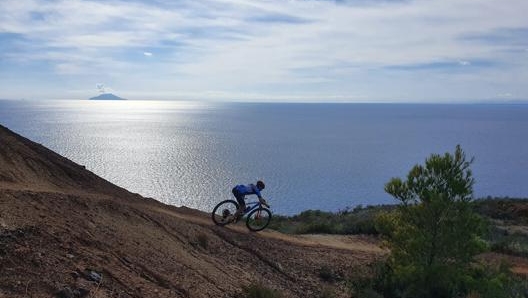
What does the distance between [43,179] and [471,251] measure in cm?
1177

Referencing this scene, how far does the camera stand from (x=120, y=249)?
9133 millimetres

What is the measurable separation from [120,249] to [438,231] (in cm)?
733

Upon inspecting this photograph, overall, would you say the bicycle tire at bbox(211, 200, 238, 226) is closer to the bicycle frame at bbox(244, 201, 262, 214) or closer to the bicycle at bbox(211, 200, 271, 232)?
the bicycle at bbox(211, 200, 271, 232)

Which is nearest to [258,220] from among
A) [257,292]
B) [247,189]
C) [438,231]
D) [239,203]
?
[239,203]

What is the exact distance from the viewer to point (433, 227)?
1169 centimetres

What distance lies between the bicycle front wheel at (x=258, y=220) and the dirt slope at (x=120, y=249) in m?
0.44

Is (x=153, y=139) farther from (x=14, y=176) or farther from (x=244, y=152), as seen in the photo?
(x=14, y=176)

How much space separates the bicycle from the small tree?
14.5 ft

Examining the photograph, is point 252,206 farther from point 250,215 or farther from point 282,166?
point 282,166

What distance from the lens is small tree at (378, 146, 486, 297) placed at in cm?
1140

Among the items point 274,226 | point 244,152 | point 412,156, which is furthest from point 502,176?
point 274,226

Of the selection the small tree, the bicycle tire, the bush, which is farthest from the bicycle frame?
the bush

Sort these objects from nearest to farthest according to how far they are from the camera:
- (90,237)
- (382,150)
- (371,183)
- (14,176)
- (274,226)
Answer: (90,237) → (14,176) → (274,226) → (371,183) → (382,150)

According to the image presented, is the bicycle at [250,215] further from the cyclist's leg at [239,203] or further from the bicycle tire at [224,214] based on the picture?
the cyclist's leg at [239,203]
